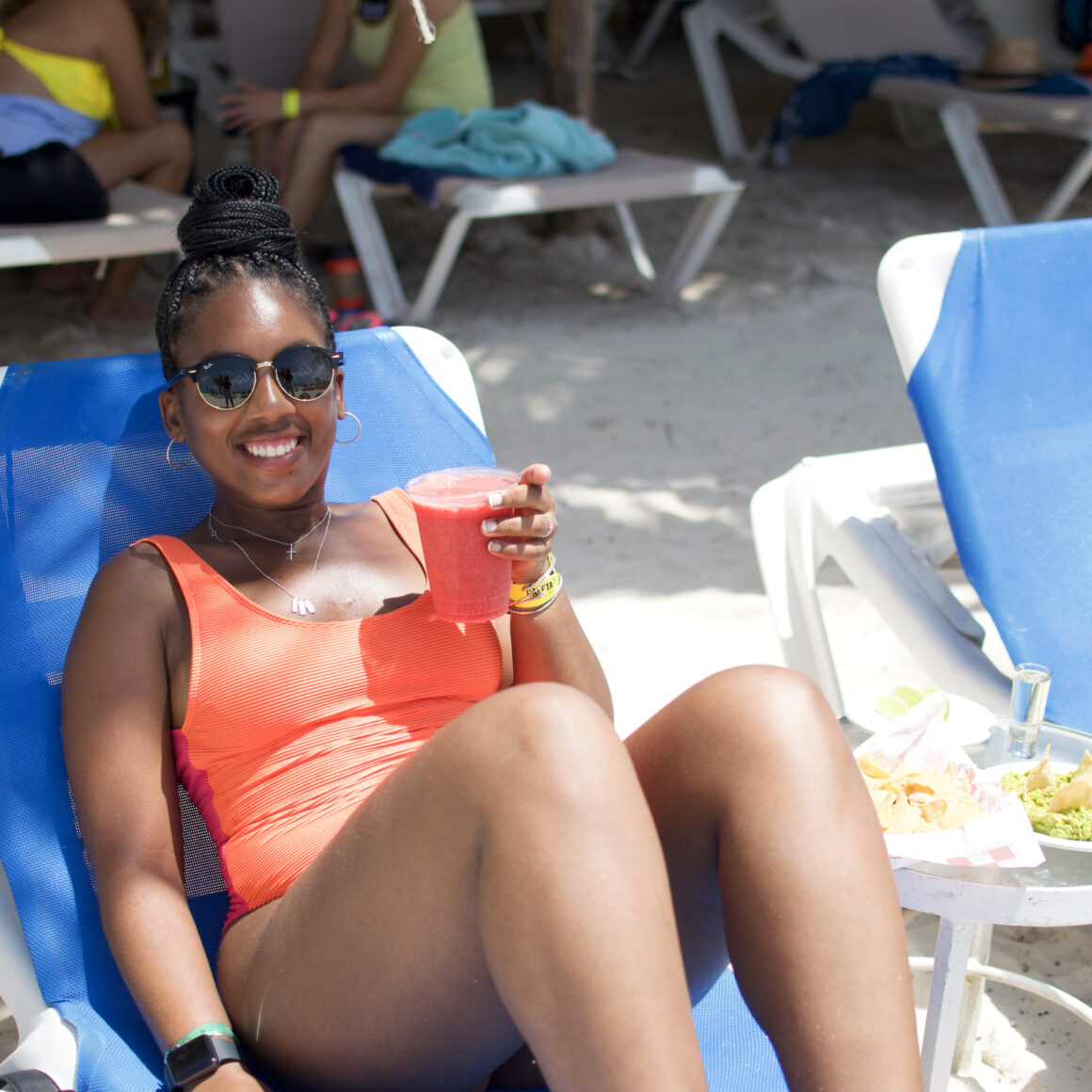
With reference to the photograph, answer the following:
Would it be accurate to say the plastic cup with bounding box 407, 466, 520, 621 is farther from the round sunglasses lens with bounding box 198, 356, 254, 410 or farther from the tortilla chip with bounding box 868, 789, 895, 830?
the tortilla chip with bounding box 868, 789, 895, 830

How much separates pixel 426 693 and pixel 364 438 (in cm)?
65

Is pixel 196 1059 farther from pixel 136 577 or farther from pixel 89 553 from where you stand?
pixel 89 553

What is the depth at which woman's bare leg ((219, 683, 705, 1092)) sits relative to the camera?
1.25m

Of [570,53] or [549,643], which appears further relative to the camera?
[570,53]

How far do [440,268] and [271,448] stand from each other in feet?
12.8

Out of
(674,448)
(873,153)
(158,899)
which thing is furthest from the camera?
(873,153)

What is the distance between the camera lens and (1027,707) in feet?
6.30

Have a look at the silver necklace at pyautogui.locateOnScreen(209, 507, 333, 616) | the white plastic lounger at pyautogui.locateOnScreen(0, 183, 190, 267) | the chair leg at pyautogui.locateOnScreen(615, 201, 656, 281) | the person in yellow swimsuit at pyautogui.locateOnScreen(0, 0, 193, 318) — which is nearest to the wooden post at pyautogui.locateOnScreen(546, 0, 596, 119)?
the chair leg at pyautogui.locateOnScreen(615, 201, 656, 281)

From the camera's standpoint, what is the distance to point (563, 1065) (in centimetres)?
125

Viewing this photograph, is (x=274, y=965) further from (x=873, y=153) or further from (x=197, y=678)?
(x=873, y=153)

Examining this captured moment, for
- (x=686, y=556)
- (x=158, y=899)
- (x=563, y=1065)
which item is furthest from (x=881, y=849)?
(x=686, y=556)

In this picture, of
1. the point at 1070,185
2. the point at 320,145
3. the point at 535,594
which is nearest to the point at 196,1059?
the point at 535,594

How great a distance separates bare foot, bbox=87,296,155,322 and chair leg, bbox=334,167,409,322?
3.24 feet

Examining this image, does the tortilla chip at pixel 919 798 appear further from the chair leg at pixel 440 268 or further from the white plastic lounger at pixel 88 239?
the chair leg at pixel 440 268
